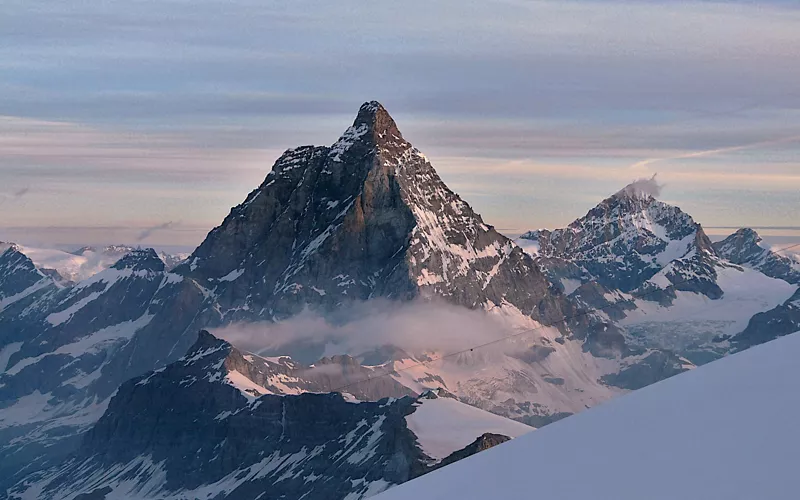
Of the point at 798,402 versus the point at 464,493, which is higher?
the point at 798,402

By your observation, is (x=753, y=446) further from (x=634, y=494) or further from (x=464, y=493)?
(x=464, y=493)

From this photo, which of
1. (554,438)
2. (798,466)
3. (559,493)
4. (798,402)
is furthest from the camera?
(554,438)

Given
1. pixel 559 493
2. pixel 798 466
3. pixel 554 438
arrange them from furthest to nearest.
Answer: pixel 554 438 < pixel 559 493 < pixel 798 466

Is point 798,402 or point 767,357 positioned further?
point 767,357

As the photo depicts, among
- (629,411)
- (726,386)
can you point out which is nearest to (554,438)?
(629,411)

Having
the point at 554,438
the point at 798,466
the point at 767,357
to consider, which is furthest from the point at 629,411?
the point at 798,466

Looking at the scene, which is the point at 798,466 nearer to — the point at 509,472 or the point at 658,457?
the point at 658,457
